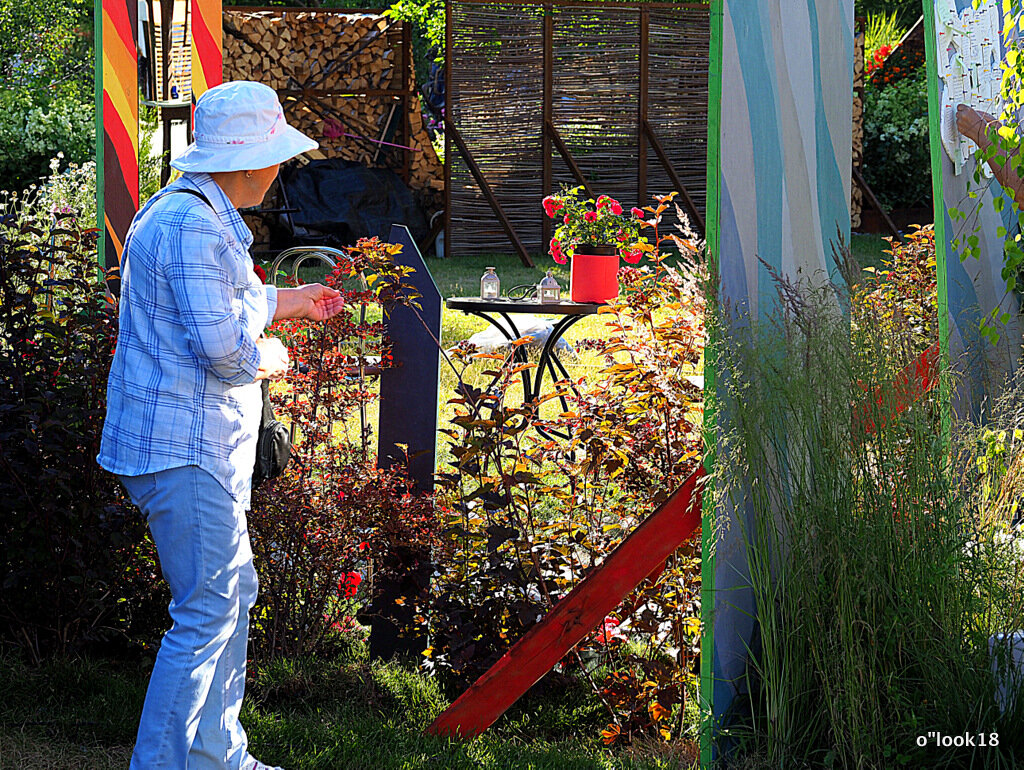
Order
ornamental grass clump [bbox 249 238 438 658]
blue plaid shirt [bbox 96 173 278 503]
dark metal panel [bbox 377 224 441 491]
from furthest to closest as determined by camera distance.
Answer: dark metal panel [bbox 377 224 441 491]
ornamental grass clump [bbox 249 238 438 658]
blue plaid shirt [bbox 96 173 278 503]

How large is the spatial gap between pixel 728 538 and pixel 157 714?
129 cm

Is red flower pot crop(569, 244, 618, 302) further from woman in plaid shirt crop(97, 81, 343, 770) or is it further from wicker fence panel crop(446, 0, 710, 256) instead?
wicker fence panel crop(446, 0, 710, 256)

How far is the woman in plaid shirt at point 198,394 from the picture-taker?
2188mm

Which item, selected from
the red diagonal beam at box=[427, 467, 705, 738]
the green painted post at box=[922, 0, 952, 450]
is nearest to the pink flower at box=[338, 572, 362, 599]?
the red diagonal beam at box=[427, 467, 705, 738]

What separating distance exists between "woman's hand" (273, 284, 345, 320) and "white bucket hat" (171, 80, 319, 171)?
31 centimetres

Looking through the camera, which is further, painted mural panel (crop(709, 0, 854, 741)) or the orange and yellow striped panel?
the orange and yellow striped panel

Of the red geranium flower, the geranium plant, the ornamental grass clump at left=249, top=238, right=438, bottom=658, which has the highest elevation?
the red geranium flower

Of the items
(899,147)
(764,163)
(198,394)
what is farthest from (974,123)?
(899,147)

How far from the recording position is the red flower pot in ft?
17.0

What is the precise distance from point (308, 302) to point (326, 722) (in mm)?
1164

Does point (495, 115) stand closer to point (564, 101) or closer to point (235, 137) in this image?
point (564, 101)

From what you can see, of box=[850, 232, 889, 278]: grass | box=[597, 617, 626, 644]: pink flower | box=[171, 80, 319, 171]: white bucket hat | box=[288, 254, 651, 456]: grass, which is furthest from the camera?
box=[850, 232, 889, 278]: grass

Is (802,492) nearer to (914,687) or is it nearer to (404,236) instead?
(914,687)

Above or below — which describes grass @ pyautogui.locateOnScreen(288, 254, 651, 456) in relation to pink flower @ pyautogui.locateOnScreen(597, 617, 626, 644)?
above
